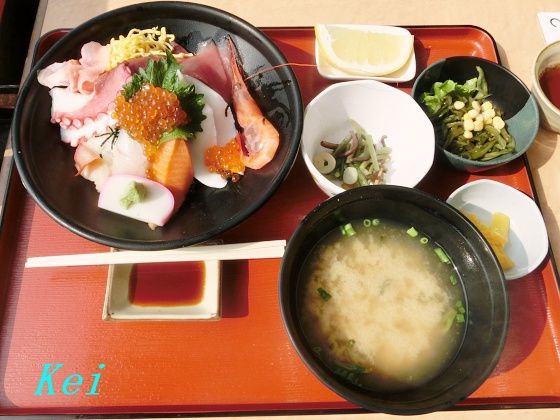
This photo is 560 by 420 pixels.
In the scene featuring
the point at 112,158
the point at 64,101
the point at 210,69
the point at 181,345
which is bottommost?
the point at 181,345

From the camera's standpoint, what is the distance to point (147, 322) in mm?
1619

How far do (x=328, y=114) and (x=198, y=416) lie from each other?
4.00 feet

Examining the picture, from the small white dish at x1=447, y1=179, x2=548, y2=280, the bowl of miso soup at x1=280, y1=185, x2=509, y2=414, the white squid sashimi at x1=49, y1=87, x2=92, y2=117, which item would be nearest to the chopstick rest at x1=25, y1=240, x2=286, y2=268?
the bowl of miso soup at x1=280, y1=185, x2=509, y2=414

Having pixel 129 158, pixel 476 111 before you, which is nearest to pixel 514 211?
pixel 476 111

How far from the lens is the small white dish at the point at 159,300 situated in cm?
154

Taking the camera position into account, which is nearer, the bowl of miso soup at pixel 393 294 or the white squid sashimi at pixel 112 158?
the bowl of miso soup at pixel 393 294

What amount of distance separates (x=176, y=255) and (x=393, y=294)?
751 mm

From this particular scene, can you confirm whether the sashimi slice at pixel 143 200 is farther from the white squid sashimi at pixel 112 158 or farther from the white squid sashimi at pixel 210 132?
the white squid sashimi at pixel 210 132

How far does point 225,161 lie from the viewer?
171cm

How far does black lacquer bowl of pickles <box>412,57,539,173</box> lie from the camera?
1815mm

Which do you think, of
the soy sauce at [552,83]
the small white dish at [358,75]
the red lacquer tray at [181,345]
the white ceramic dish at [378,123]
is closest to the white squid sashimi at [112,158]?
the red lacquer tray at [181,345]

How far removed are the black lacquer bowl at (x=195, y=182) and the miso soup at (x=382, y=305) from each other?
34cm

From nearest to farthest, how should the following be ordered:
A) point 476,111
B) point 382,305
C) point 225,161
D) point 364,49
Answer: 1. point 382,305
2. point 225,161
3. point 476,111
4. point 364,49

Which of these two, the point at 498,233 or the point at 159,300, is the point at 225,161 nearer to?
the point at 159,300
